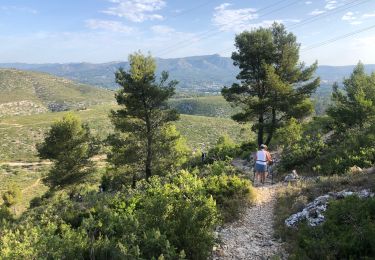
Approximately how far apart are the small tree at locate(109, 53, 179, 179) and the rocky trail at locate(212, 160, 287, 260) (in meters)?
14.7

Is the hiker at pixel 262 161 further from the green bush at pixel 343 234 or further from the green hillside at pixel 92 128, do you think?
the green hillside at pixel 92 128

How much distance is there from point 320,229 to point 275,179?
9719 millimetres

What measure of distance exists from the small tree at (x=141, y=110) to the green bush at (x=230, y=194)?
13.0 m

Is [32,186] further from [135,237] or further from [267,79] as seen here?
[135,237]

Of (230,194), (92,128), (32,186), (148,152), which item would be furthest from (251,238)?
(92,128)

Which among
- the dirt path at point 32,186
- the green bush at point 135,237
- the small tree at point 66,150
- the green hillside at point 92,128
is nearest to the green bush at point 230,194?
the green bush at point 135,237

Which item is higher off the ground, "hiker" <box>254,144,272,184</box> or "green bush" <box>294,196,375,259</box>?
"green bush" <box>294,196,375,259</box>

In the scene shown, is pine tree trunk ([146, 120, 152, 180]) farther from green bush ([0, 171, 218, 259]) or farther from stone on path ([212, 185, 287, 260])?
green bush ([0, 171, 218, 259])

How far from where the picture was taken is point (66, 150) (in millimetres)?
34781

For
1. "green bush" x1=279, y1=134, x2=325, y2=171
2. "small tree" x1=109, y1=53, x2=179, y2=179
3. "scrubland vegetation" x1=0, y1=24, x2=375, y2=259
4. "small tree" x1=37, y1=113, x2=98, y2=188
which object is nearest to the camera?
"scrubland vegetation" x1=0, y1=24, x2=375, y2=259

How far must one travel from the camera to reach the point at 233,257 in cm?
851

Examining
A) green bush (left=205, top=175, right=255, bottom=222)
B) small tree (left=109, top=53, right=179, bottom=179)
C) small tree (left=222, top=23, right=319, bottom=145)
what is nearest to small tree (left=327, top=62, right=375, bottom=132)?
small tree (left=222, top=23, right=319, bottom=145)

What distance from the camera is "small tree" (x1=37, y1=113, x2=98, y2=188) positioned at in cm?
3422

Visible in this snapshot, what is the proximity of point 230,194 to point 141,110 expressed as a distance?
1412 centimetres
